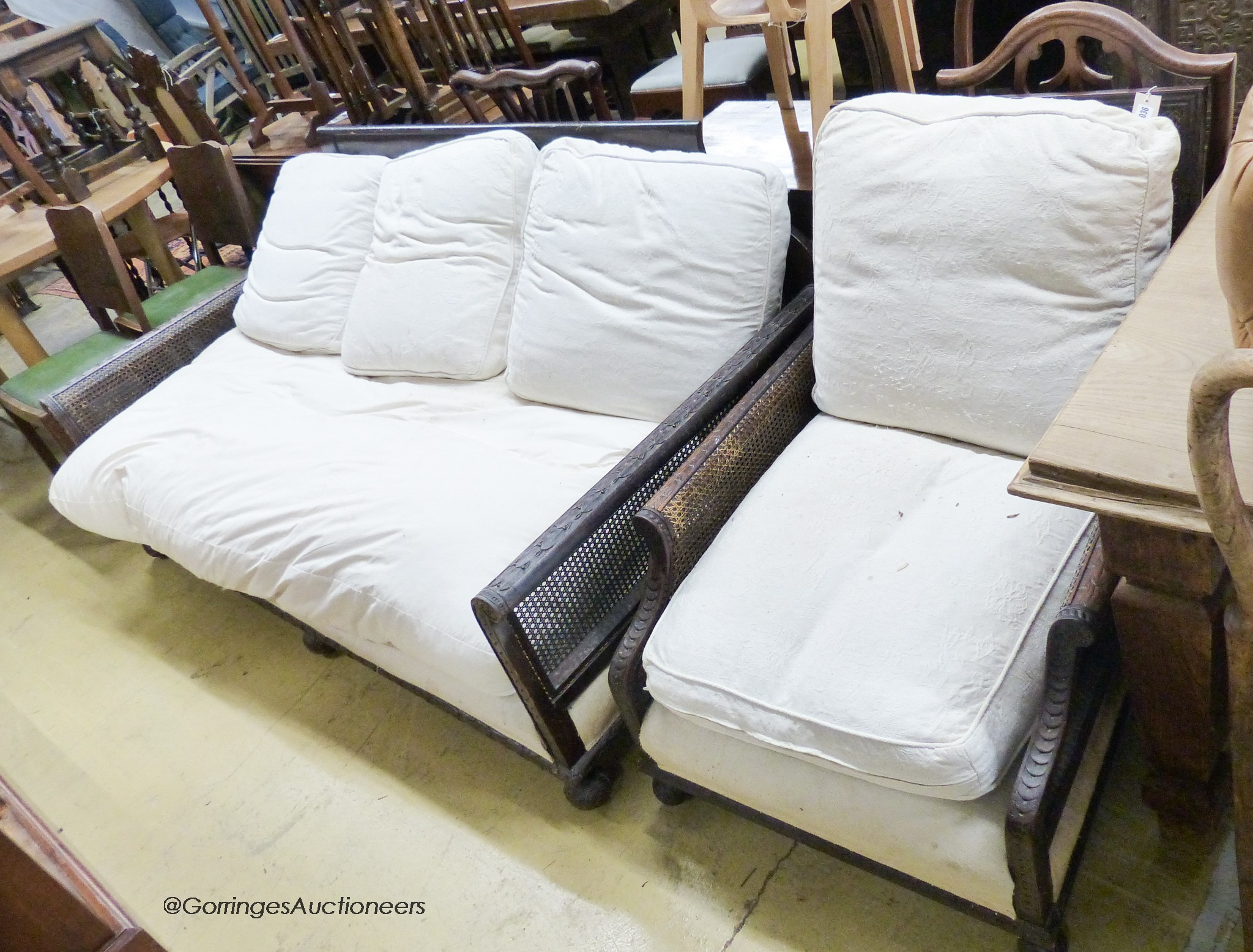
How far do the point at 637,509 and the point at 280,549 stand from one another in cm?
70

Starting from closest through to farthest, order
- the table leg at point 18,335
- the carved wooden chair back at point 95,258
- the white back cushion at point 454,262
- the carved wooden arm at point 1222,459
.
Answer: the carved wooden arm at point 1222,459, the white back cushion at point 454,262, the carved wooden chair back at point 95,258, the table leg at point 18,335

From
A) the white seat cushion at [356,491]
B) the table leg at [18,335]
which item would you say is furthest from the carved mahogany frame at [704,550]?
the table leg at [18,335]

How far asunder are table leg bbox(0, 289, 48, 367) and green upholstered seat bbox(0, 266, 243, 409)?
0.41 meters

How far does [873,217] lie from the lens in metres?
1.39

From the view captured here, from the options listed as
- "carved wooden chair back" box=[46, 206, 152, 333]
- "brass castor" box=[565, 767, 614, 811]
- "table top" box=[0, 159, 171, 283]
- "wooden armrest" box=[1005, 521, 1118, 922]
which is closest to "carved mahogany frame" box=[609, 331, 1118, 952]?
"wooden armrest" box=[1005, 521, 1118, 922]

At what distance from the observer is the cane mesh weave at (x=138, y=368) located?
89.8 inches

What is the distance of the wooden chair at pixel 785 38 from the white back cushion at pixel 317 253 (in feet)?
2.61

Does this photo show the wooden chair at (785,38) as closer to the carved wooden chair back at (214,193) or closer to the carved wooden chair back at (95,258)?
the carved wooden chair back at (214,193)

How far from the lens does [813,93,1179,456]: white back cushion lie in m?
1.21

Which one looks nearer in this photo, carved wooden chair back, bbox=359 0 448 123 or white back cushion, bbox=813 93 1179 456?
white back cushion, bbox=813 93 1179 456

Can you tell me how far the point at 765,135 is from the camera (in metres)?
2.24

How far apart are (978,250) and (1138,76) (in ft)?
1.17

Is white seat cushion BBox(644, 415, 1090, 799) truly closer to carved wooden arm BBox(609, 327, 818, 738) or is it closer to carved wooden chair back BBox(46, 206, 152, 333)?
carved wooden arm BBox(609, 327, 818, 738)

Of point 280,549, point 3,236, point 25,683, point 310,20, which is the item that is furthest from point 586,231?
point 3,236
